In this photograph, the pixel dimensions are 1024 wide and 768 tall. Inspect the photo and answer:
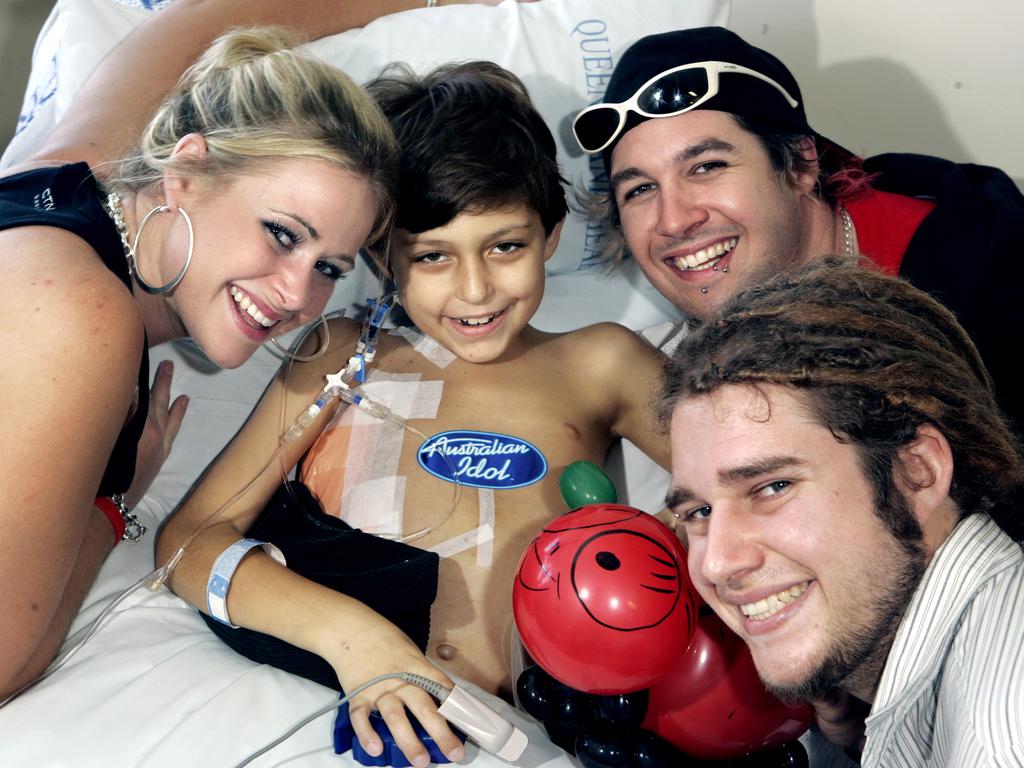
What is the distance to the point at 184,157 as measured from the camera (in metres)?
1.81

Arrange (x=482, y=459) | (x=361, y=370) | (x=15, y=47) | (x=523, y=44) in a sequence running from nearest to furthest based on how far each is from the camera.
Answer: (x=482, y=459) < (x=361, y=370) < (x=523, y=44) < (x=15, y=47)

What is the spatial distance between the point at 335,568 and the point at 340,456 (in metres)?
0.29

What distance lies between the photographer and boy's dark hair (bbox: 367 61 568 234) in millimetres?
1975

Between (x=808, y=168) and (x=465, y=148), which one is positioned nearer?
(x=465, y=148)

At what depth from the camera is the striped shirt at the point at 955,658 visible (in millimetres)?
1264

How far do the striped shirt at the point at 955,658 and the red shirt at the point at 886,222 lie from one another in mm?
900

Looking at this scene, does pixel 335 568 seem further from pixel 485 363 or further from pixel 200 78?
pixel 200 78

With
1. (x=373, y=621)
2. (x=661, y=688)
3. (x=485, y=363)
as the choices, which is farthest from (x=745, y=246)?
(x=373, y=621)

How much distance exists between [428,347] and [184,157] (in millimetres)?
721

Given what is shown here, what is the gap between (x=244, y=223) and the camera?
177cm

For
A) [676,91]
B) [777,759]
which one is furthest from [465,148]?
[777,759]

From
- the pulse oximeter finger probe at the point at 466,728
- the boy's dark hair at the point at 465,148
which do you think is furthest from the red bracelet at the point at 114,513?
the boy's dark hair at the point at 465,148

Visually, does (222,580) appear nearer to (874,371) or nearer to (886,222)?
(874,371)

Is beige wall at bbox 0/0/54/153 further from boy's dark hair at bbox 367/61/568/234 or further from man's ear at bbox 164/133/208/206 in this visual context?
man's ear at bbox 164/133/208/206
